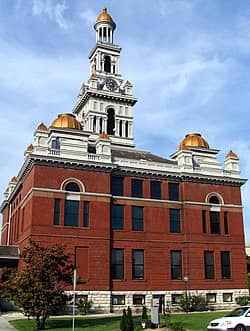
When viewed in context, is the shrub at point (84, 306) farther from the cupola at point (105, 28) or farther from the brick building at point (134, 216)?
the cupola at point (105, 28)

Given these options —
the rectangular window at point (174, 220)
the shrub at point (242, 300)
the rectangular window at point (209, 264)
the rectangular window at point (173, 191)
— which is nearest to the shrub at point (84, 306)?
the rectangular window at point (174, 220)

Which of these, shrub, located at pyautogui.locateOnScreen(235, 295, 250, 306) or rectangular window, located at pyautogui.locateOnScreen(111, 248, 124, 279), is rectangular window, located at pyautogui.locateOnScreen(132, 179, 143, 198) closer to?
rectangular window, located at pyautogui.locateOnScreen(111, 248, 124, 279)

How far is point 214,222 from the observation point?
4838cm

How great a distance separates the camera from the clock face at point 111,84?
6178 cm

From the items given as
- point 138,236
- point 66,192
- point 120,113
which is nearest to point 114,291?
point 138,236

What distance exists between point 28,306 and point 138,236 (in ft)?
60.7

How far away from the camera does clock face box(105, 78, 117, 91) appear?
61.8 m

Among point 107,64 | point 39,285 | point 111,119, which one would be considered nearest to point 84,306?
point 39,285

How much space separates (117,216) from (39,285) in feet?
56.6

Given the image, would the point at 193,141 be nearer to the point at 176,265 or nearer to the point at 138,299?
the point at 176,265

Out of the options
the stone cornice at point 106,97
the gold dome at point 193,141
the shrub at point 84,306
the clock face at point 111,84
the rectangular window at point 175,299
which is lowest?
the shrub at point 84,306

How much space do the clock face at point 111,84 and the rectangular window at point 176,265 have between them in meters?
25.7

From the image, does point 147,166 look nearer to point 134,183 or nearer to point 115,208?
point 134,183

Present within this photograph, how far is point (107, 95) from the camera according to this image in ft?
196
